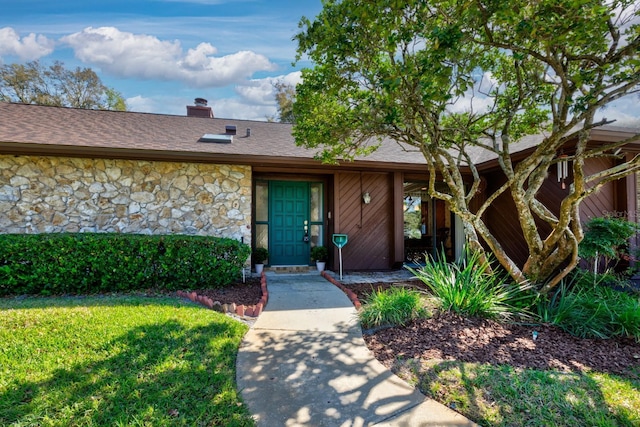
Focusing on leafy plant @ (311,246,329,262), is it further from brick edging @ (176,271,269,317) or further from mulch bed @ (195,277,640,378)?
mulch bed @ (195,277,640,378)

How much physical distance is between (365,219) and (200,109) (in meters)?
6.04

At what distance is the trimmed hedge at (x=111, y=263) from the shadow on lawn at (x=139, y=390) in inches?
100

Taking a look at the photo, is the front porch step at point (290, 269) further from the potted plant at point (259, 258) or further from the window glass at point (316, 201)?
the window glass at point (316, 201)

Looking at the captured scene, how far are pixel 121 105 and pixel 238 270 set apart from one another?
1808cm

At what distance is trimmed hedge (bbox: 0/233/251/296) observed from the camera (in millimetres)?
5043

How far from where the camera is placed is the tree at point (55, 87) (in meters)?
15.7

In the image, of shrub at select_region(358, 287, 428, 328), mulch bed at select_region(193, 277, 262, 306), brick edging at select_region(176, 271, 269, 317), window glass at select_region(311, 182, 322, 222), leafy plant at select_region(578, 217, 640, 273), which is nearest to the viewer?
shrub at select_region(358, 287, 428, 328)

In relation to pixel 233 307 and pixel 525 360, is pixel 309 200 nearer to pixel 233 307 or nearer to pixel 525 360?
pixel 233 307

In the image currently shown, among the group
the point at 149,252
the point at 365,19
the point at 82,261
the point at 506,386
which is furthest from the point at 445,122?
the point at 82,261

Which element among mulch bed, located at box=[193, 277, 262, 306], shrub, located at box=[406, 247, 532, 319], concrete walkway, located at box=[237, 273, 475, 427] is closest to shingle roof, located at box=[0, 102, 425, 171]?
mulch bed, located at box=[193, 277, 262, 306]

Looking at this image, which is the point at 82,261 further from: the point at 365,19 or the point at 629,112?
the point at 629,112

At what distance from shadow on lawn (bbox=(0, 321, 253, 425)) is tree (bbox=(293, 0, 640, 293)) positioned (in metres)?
2.93

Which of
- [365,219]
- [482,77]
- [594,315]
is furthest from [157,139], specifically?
[594,315]

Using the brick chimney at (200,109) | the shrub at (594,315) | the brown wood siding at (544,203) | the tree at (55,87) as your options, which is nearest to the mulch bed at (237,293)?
the shrub at (594,315)
